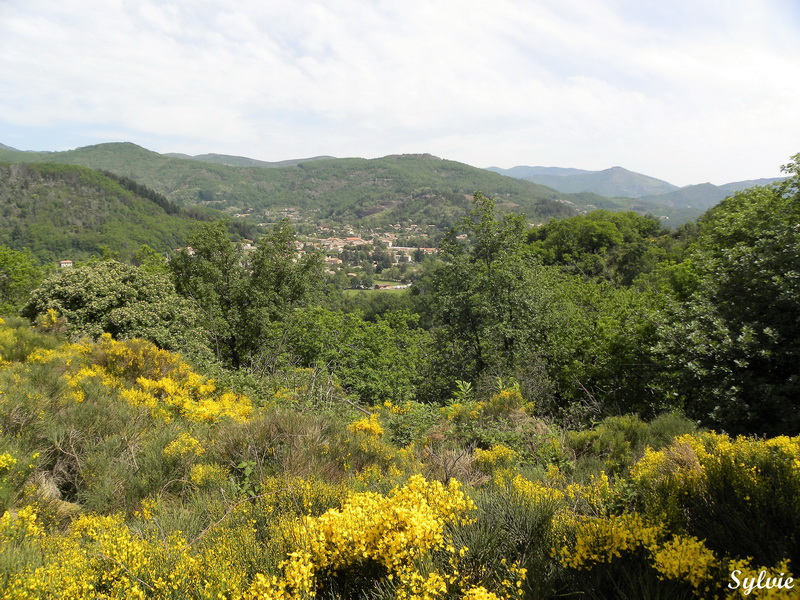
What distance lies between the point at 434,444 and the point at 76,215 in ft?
461

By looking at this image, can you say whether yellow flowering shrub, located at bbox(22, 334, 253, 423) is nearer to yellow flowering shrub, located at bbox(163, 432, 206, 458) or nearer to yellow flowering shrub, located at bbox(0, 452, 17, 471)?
yellow flowering shrub, located at bbox(163, 432, 206, 458)

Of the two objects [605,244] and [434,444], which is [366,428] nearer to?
[434,444]

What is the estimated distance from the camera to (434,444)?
6.12 meters

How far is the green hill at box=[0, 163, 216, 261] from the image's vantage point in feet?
298

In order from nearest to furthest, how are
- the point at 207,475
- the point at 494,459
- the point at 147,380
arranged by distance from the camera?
1. the point at 207,475
2. the point at 494,459
3. the point at 147,380

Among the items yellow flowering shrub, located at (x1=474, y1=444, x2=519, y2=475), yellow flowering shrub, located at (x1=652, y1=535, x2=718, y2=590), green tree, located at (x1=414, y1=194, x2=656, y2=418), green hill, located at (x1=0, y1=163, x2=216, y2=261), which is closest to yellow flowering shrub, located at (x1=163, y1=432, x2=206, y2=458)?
yellow flowering shrub, located at (x1=474, y1=444, x2=519, y2=475)

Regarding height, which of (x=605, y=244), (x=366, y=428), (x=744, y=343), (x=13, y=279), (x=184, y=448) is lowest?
(x=366, y=428)

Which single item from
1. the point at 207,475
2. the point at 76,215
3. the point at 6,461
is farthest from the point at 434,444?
the point at 76,215

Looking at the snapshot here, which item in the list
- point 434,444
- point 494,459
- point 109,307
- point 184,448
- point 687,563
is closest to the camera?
point 687,563

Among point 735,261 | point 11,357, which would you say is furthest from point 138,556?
point 735,261

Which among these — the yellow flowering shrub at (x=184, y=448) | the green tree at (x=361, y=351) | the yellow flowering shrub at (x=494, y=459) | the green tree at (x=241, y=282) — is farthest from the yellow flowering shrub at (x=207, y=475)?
the green tree at (x=241, y=282)

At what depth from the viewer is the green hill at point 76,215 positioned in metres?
90.8

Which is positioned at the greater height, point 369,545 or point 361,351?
point 369,545

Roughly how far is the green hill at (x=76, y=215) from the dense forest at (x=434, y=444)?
309ft
